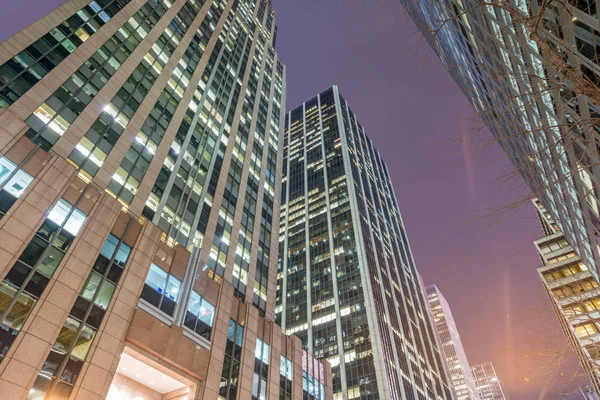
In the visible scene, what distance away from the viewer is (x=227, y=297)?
37594 millimetres

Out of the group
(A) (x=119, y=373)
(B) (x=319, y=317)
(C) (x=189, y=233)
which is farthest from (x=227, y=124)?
(B) (x=319, y=317)

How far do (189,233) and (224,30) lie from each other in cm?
4640

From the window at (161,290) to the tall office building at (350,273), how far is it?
61142 mm

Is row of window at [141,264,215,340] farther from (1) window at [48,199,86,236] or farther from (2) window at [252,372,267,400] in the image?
(2) window at [252,372,267,400]

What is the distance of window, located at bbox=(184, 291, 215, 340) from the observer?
32.4 metres

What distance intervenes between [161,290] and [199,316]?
4.48 meters

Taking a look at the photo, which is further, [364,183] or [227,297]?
[364,183]

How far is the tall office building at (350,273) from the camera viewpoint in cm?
8700

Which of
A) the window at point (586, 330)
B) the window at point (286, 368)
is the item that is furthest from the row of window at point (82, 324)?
the window at point (586, 330)

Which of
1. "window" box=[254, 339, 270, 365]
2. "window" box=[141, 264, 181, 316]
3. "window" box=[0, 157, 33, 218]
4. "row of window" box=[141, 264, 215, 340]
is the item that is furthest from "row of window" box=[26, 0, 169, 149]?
"window" box=[254, 339, 270, 365]

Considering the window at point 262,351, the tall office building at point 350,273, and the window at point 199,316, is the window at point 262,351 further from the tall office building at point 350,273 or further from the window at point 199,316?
the tall office building at point 350,273

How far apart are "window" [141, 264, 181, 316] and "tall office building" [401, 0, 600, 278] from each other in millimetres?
26262

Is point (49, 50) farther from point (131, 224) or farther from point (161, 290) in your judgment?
point (161, 290)

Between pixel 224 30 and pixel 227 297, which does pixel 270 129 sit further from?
pixel 227 297
